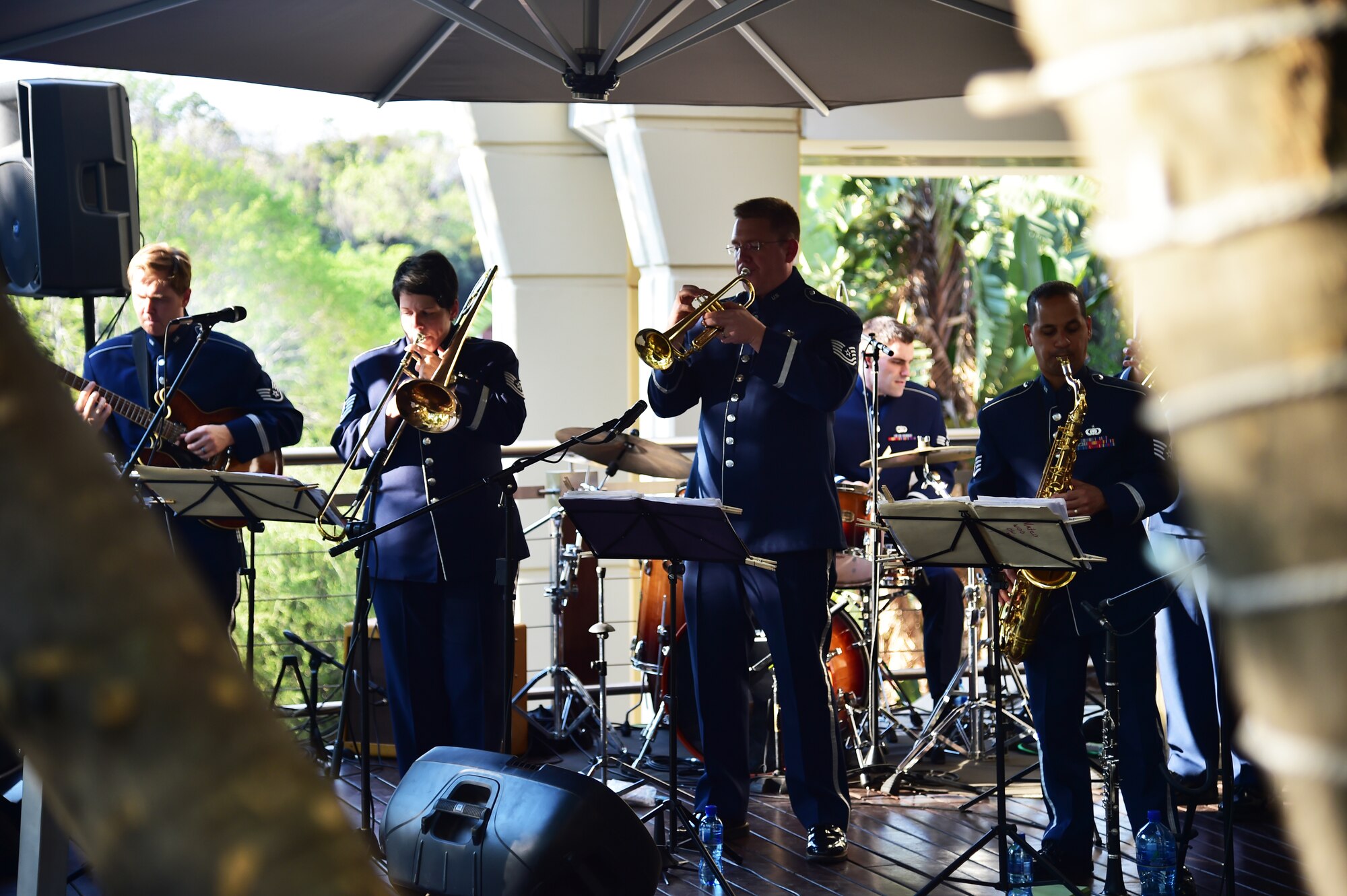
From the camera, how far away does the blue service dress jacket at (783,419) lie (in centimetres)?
395

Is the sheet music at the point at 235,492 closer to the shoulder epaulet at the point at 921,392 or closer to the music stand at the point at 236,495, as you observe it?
the music stand at the point at 236,495

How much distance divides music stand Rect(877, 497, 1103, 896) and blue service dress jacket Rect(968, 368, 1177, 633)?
37 cm

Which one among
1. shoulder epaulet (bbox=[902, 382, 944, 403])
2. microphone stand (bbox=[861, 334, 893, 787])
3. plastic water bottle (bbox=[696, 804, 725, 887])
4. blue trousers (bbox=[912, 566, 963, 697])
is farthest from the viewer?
shoulder epaulet (bbox=[902, 382, 944, 403])

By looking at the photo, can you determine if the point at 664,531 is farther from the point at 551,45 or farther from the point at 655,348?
the point at 551,45

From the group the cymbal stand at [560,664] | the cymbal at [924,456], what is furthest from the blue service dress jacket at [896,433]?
the cymbal stand at [560,664]

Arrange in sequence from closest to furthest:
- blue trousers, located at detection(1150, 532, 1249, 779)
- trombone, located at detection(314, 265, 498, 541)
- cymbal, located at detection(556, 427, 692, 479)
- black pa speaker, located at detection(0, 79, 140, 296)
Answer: trombone, located at detection(314, 265, 498, 541)
black pa speaker, located at detection(0, 79, 140, 296)
blue trousers, located at detection(1150, 532, 1249, 779)
cymbal, located at detection(556, 427, 692, 479)

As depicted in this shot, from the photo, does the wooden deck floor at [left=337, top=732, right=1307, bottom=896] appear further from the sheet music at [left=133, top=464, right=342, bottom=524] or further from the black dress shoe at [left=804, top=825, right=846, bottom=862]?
the sheet music at [left=133, top=464, right=342, bottom=524]

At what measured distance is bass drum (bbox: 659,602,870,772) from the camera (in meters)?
5.27

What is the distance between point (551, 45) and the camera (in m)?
4.72

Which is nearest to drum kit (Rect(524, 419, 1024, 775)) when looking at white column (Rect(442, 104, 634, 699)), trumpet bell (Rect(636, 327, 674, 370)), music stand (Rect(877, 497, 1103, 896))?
trumpet bell (Rect(636, 327, 674, 370))

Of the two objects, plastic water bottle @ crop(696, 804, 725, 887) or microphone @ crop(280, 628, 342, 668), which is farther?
microphone @ crop(280, 628, 342, 668)

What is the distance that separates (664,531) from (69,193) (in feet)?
8.39

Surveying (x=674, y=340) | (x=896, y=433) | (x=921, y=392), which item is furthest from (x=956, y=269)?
(x=674, y=340)

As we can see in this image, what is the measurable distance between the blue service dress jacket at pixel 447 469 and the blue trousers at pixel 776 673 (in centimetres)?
65
